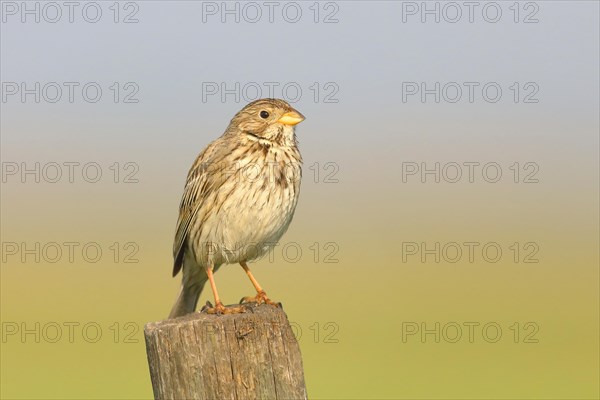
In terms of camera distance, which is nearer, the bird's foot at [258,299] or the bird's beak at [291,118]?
the bird's foot at [258,299]

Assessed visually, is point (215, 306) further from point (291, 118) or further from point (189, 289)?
point (291, 118)

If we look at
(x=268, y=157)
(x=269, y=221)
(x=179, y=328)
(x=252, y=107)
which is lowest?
(x=179, y=328)

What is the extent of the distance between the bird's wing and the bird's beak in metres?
0.58

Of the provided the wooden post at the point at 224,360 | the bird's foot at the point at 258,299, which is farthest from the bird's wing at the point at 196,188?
the wooden post at the point at 224,360

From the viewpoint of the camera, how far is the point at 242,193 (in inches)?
265

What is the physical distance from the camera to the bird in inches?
266

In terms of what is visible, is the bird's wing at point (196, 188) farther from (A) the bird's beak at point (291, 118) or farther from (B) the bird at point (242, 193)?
(A) the bird's beak at point (291, 118)

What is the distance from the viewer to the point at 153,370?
4223 mm

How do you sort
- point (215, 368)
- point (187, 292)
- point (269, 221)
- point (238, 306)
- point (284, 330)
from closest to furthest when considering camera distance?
1. point (215, 368)
2. point (284, 330)
3. point (238, 306)
4. point (269, 221)
5. point (187, 292)

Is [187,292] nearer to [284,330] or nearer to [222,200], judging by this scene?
[222,200]

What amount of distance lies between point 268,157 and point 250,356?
2859 mm

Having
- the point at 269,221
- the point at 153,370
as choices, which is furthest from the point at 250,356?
the point at 269,221

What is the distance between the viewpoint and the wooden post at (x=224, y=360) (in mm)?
4113

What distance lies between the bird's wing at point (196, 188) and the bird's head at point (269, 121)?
0.29 metres
